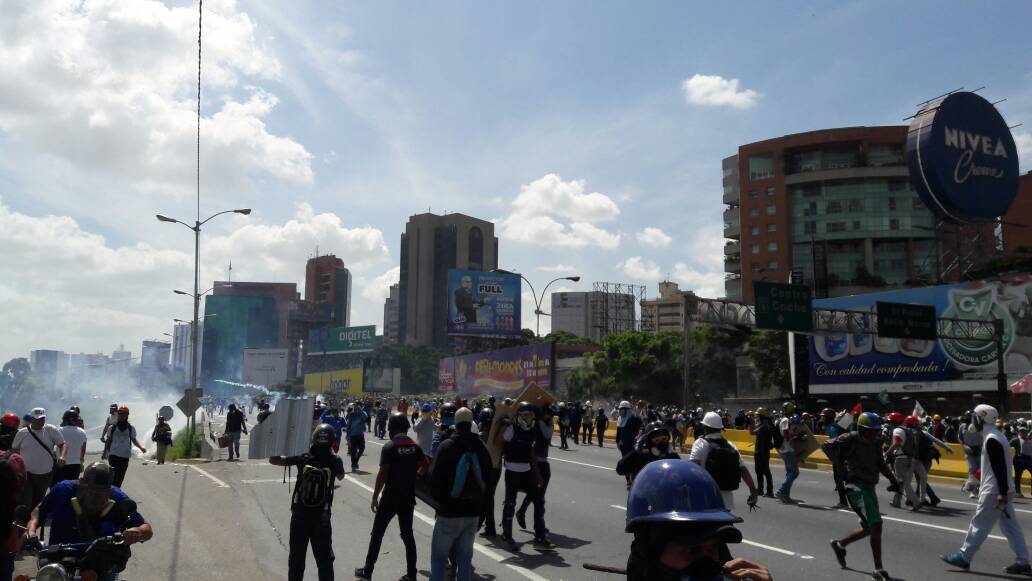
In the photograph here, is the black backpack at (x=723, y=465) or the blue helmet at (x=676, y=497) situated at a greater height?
the blue helmet at (x=676, y=497)

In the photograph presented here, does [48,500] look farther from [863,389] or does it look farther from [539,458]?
[863,389]

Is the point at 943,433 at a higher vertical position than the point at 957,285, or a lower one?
lower

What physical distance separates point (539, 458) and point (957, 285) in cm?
3931

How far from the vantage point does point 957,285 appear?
1673 inches

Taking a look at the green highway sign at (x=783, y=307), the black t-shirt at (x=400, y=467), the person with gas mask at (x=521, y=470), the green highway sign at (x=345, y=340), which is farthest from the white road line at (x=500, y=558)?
the green highway sign at (x=345, y=340)

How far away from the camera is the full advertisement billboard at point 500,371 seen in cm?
5844

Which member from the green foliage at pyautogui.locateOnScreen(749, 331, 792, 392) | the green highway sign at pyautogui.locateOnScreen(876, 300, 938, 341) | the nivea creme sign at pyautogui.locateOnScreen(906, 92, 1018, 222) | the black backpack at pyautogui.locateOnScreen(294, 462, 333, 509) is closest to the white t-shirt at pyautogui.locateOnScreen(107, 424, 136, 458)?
the black backpack at pyautogui.locateOnScreen(294, 462, 333, 509)

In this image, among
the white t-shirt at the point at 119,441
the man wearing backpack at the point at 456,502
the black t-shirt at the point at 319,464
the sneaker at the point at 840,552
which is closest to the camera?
the man wearing backpack at the point at 456,502

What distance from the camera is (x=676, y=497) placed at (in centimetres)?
242

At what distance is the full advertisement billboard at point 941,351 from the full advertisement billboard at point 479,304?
31.6 metres

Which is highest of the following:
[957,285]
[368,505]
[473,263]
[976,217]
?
[473,263]

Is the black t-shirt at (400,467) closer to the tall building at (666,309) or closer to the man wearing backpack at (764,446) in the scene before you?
the man wearing backpack at (764,446)

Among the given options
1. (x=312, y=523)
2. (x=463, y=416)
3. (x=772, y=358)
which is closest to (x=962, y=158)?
(x=772, y=358)

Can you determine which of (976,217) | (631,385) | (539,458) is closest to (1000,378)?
(976,217)
